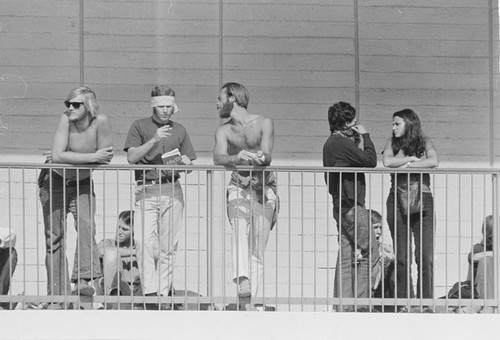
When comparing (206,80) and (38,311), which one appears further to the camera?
(206,80)

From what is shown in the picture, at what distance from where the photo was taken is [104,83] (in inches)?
590

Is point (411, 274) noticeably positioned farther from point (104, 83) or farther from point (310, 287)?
point (104, 83)

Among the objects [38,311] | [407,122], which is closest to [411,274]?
[407,122]

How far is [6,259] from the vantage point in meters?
12.2

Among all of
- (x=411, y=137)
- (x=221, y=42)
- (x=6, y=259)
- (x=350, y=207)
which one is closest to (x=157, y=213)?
(x=6, y=259)

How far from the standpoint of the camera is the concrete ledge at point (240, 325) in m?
11.8

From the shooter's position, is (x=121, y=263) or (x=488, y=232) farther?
(x=488, y=232)

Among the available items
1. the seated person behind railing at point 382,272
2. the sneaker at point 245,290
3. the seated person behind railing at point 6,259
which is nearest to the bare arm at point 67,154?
the seated person behind railing at point 6,259

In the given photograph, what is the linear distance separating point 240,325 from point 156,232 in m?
0.93

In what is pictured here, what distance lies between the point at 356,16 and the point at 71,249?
3.50m

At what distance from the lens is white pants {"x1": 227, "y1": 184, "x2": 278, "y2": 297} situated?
39.3ft

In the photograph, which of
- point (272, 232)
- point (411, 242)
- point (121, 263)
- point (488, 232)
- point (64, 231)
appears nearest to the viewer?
point (64, 231)

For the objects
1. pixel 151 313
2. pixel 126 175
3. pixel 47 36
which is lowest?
pixel 151 313

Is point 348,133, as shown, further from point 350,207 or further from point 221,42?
point 221,42
